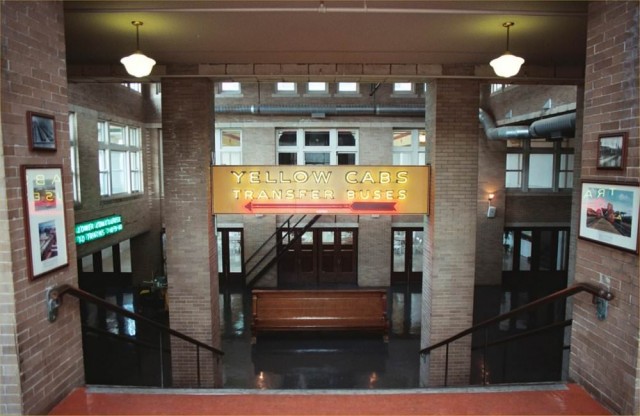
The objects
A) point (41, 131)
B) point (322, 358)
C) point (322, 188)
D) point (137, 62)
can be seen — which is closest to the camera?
point (41, 131)

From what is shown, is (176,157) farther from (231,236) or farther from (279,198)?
(231,236)

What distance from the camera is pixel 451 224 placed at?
7.05 metres

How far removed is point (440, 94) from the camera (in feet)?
22.6

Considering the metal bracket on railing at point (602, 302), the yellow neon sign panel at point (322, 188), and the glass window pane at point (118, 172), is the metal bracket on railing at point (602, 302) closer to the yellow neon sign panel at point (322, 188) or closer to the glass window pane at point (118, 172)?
the yellow neon sign panel at point (322, 188)

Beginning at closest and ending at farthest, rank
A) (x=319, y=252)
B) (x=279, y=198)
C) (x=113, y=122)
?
(x=279, y=198) → (x=113, y=122) → (x=319, y=252)

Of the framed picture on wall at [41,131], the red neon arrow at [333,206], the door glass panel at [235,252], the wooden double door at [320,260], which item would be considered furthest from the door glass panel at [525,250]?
the framed picture on wall at [41,131]

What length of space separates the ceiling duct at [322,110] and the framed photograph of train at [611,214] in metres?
9.83

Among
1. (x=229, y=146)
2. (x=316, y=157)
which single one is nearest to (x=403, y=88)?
(x=316, y=157)

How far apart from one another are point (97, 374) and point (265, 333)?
349 cm

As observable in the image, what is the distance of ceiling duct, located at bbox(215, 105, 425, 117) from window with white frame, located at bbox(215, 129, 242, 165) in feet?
2.73

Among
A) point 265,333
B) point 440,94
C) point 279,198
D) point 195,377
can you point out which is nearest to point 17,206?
point 279,198

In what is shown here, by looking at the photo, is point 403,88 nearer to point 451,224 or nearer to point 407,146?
point 407,146

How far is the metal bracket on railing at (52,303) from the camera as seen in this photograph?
3.17m

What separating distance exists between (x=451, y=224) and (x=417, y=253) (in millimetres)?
7326
